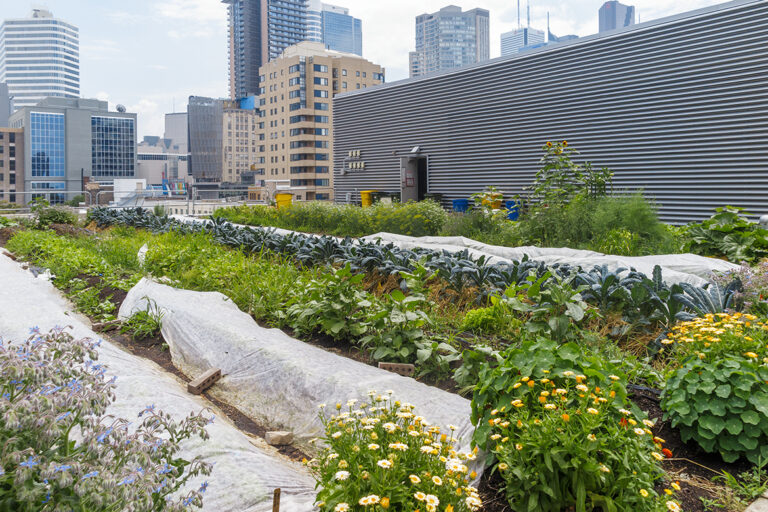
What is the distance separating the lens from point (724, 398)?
2326 mm

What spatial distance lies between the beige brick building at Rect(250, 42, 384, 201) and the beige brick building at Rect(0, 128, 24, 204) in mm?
44816

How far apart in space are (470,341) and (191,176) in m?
132

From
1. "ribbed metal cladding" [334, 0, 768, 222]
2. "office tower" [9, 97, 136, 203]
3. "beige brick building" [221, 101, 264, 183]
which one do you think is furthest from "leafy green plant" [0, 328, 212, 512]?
"beige brick building" [221, 101, 264, 183]

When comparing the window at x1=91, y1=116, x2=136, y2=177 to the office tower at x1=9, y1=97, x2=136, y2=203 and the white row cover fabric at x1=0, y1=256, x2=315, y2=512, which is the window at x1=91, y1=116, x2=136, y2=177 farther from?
the white row cover fabric at x1=0, y1=256, x2=315, y2=512

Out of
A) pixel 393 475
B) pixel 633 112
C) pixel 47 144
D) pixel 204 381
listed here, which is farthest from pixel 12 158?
pixel 393 475

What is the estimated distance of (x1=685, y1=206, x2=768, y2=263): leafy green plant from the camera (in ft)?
22.5

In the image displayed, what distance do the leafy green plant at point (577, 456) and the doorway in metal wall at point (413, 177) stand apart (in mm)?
15399

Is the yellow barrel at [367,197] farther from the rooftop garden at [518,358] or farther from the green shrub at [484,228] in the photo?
the rooftop garden at [518,358]

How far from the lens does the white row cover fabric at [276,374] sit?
9.12 feet

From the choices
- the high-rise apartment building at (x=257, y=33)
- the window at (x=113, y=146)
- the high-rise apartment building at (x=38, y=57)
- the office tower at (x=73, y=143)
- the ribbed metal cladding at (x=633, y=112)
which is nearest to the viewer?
the ribbed metal cladding at (x=633, y=112)

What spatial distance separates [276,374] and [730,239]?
6476 mm

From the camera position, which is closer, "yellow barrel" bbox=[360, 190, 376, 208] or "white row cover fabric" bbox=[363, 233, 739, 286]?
"white row cover fabric" bbox=[363, 233, 739, 286]

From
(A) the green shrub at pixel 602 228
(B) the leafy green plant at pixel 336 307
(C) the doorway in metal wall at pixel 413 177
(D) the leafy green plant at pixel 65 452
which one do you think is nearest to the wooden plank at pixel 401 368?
(B) the leafy green plant at pixel 336 307

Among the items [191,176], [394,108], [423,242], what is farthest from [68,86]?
[423,242]
